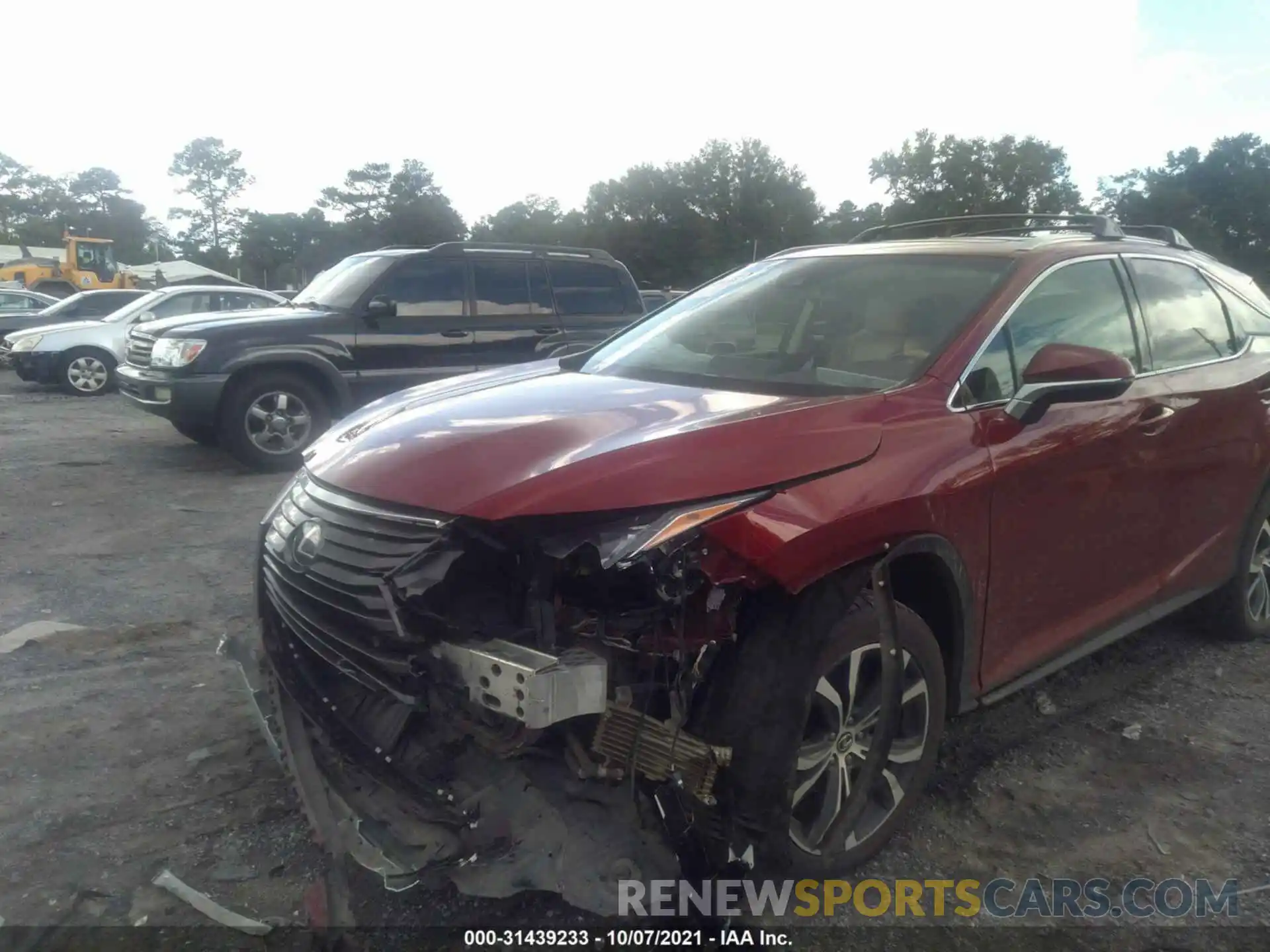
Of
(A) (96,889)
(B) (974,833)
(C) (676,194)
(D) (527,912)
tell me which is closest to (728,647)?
(D) (527,912)

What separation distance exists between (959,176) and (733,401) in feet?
243

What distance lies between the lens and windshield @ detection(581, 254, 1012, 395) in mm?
3215

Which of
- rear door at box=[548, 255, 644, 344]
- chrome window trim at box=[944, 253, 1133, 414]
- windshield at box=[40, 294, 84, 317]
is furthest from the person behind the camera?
windshield at box=[40, 294, 84, 317]

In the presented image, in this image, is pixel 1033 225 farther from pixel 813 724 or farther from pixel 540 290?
pixel 540 290

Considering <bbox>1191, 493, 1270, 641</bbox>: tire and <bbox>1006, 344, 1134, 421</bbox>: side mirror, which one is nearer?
<bbox>1006, 344, 1134, 421</bbox>: side mirror

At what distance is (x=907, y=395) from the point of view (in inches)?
114

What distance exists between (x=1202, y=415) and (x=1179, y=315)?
459mm

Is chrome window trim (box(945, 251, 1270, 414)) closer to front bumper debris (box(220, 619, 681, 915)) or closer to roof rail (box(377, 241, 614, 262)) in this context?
front bumper debris (box(220, 619, 681, 915))

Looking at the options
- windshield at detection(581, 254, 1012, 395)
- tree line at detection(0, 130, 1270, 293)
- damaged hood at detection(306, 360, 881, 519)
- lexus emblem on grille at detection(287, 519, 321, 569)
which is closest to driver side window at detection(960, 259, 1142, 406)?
windshield at detection(581, 254, 1012, 395)

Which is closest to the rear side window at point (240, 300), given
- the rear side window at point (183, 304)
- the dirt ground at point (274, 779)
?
the rear side window at point (183, 304)

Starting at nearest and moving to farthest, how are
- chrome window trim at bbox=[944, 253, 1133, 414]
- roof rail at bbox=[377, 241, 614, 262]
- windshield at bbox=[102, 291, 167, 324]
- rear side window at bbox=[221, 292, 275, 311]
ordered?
chrome window trim at bbox=[944, 253, 1133, 414]
roof rail at bbox=[377, 241, 614, 262]
rear side window at bbox=[221, 292, 275, 311]
windshield at bbox=[102, 291, 167, 324]

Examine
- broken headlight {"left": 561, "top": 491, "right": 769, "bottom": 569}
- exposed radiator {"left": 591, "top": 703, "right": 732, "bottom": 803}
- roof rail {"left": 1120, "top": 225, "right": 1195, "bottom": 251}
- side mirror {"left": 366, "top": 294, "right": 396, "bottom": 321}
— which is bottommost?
exposed radiator {"left": 591, "top": 703, "right": 732, "bottom": 803}

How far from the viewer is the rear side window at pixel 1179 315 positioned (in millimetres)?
3916

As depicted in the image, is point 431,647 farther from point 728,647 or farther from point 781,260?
point 781,260
